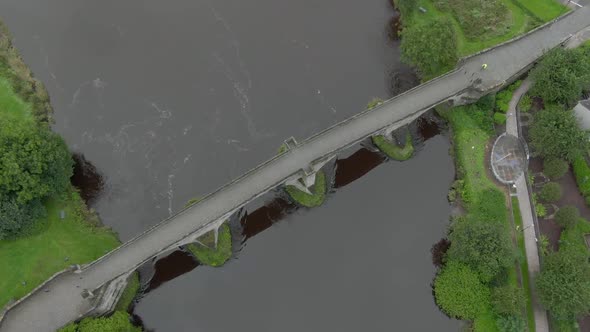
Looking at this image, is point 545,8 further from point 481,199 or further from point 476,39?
point 481,199

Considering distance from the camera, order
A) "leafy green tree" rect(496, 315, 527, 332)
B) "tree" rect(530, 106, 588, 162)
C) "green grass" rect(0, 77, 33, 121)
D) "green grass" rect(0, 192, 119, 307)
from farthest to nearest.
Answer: "green grass" rect(0, 77, 33, 121) → "tree" rect(530, 106, 588, 162) → "green grass" rect(0, 192, 119, 307) → "leafy green tree" rect(496, 315, 527, 332)

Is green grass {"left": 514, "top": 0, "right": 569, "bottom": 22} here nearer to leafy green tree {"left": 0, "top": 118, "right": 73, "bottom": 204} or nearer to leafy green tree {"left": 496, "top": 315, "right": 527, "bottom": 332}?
leafy green tree {"left": 496, "top": 315, "right": 527, "bottom": 332}

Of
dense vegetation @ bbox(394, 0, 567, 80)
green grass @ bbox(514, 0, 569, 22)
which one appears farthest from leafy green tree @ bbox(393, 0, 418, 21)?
green grass @ bbox(514, 0, 569, 22)

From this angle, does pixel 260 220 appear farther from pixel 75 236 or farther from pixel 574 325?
pixel 574 325

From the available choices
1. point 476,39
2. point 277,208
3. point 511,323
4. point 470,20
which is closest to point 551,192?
point 511,323

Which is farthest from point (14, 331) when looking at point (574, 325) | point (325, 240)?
point (574, 325)
